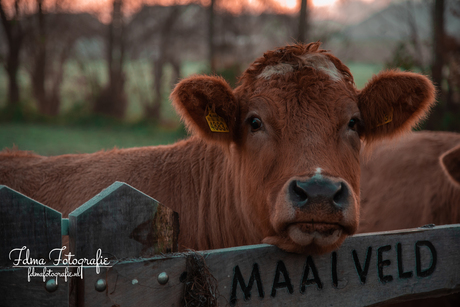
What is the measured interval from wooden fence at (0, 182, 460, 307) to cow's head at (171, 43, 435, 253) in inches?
6.9

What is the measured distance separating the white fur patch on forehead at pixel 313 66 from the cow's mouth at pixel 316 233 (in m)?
1.18

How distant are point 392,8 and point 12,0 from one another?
14.4 meters

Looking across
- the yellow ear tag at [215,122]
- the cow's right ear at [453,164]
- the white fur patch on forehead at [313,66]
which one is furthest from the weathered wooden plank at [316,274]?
the cow's right ear at [453,164]

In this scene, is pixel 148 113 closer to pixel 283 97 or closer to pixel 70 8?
pixel 70 8

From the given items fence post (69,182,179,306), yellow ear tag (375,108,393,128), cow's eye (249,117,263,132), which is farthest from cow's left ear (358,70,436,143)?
fence post (69,182,179,306)

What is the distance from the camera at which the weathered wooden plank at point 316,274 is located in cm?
156

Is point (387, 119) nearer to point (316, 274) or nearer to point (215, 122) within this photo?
point (215, 122)

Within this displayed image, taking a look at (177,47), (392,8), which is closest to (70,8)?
(177,47)

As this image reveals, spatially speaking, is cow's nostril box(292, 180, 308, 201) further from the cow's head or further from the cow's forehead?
the cow's forehead

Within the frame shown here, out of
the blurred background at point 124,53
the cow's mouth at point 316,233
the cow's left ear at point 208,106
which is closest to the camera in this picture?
the cow's mouth at point 316,233

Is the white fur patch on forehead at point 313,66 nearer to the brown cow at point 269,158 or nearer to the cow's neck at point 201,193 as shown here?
the brown cow at point 269,158

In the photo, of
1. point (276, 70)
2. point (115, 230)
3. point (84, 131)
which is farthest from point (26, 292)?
point (84, 131)

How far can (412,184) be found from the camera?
15.2ft

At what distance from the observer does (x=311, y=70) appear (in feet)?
9.08
